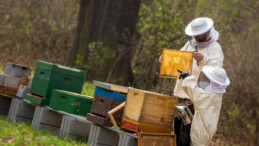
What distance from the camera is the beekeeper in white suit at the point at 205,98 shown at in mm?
4551

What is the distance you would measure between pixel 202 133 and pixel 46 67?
2774mm

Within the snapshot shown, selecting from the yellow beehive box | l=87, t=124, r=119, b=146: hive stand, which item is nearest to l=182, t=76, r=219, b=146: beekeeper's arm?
the yellow beehive box

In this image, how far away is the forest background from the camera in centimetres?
945

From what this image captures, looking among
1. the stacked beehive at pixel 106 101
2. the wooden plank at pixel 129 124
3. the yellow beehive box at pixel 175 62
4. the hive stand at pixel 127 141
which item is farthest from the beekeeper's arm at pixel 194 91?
the stacked beehive at pixel 106 101

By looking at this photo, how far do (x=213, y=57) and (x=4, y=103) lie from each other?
13.4 feet

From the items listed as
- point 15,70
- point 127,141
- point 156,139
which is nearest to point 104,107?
point 127,141

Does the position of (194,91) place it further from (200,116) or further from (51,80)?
(51,80)

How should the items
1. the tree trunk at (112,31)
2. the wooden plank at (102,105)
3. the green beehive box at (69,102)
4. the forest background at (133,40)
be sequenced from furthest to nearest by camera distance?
1. the tree trunk at (112,31)
2. the forest background at (133,40)
3. the green beehive box at (69,102)
4. the wooden plank at (102,105)

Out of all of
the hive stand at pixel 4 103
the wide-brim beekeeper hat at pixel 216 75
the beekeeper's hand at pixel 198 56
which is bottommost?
the hive stand at pixel 4 103

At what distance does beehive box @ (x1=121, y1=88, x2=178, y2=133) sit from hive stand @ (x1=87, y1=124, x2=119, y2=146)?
1.59 feet

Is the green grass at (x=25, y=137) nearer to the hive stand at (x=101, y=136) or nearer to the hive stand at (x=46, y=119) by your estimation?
the hive stand at (x=46, y=119)

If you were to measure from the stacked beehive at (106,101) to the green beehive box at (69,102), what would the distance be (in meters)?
0.47

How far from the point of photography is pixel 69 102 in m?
6.02

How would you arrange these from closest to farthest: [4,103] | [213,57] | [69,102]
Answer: [213,57] < [69,102] < [4,103]
